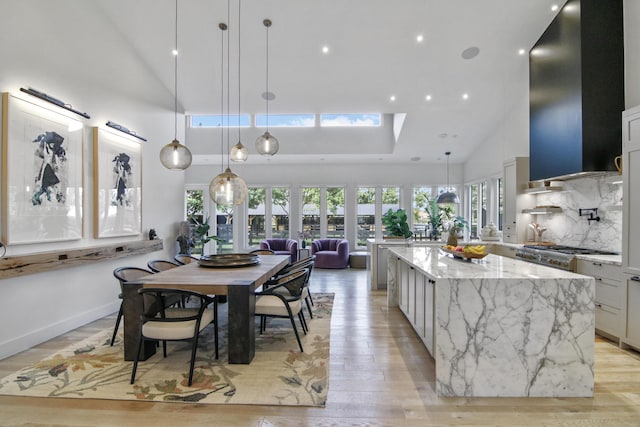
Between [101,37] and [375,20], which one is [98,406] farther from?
[375,20]

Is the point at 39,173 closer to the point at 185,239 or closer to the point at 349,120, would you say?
the point at 185,239

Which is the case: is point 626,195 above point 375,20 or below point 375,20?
below

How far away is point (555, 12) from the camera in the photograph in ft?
14.2

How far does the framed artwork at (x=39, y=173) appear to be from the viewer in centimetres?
314

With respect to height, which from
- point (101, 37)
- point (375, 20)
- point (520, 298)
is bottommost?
point (520, 298)

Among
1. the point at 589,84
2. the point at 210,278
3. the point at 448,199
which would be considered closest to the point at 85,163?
the point at 210,278

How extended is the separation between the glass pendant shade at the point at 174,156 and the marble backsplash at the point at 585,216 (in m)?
5.15

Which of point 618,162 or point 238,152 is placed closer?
point 618,162

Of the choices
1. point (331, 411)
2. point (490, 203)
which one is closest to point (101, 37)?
point (331, 411)

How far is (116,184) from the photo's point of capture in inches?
181

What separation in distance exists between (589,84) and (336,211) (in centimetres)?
640

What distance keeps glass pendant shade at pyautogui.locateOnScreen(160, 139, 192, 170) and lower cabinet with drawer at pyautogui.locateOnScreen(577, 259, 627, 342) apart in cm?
466

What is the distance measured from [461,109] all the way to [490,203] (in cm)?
229

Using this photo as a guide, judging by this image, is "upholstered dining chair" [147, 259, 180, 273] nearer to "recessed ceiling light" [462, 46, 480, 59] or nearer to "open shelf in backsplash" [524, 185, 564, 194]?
"recessed ceiling light" [462, 46, 480, 59]
